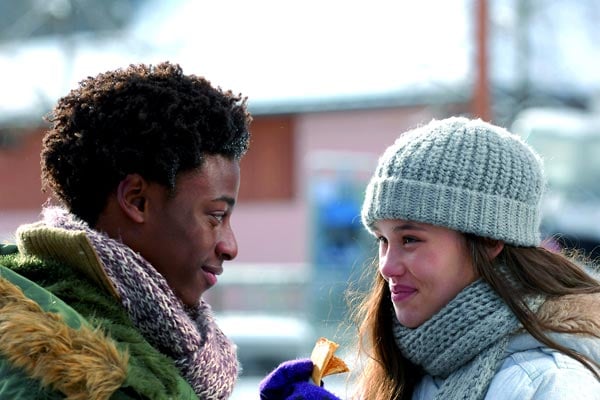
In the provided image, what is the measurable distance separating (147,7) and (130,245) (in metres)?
17.8

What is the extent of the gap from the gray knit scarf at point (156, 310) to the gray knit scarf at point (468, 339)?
0.56 metres

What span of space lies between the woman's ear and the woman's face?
6 centimetres

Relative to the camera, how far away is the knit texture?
222 cm

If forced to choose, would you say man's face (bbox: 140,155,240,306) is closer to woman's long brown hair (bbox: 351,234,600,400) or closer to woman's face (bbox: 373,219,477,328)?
woman's face (bbox: 373,219,477,328)

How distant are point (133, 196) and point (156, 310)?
283mm

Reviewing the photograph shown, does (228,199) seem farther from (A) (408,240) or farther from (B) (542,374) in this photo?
(B) (542,374)

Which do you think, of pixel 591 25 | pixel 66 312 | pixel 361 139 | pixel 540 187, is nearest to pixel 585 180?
pixel 591 25


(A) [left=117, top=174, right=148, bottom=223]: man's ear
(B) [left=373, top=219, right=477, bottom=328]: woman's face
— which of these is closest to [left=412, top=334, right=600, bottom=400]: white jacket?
(B) [left=373, top=219, right=477, bottom=328]: woman's face

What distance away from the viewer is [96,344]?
6.70 feet

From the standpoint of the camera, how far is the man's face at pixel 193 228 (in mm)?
2354

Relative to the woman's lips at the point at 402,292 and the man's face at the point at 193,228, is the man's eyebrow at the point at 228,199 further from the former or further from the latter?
the woman's lips at the point at 402,292

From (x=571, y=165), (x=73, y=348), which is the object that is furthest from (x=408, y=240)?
(x=571, y=165)

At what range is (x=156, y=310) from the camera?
7.32 feet

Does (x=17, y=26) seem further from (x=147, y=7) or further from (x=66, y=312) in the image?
(x=66, y=312)
